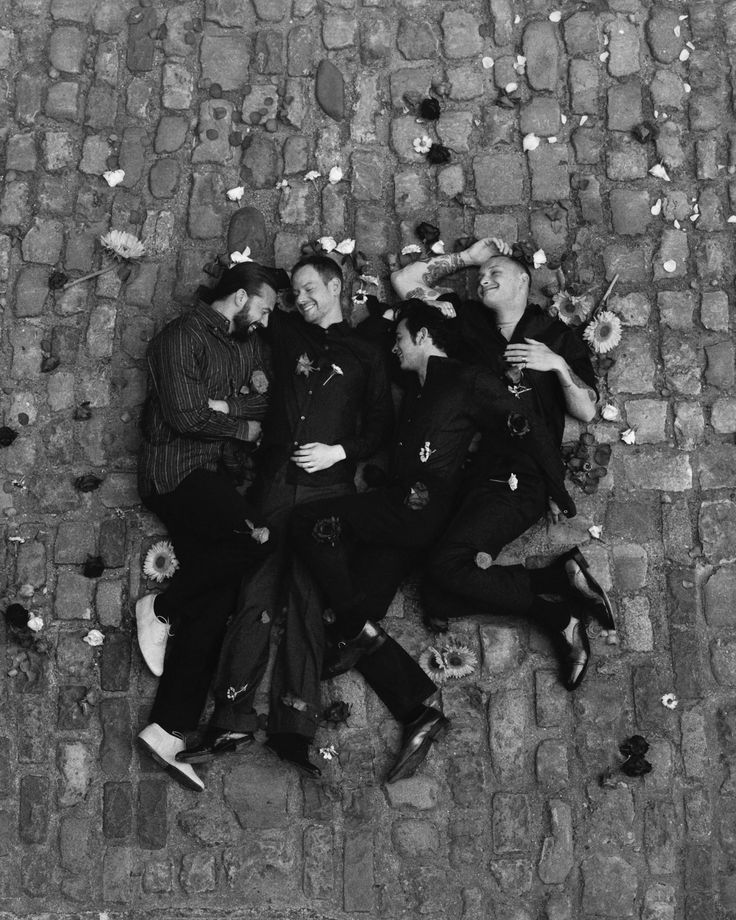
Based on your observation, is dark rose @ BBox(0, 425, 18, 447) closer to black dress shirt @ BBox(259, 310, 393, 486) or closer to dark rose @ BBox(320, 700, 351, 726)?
black dress shirt @ BBox(259, 310, 393, 486)

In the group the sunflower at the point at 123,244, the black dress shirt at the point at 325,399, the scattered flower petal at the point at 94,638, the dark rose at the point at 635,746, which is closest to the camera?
the dark rose at the point at 635,746

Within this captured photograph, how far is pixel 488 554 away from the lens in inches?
267

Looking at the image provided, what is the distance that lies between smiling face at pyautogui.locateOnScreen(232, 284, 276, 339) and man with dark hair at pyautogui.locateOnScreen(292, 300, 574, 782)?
1023mm

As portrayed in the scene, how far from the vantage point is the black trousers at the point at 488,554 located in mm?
6719

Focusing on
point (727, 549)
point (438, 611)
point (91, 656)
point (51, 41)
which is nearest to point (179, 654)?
point (91, 656)

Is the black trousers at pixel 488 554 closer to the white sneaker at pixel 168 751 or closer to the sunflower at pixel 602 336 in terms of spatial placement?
the sunflower at pixel 602 336

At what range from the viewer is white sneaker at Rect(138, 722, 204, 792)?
6788 mm

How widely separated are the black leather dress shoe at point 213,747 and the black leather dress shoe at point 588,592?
191 cm

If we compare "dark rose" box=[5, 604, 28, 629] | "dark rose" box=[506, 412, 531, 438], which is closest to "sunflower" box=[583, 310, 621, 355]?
"dark rose" box=[506, 412, 531, 438]

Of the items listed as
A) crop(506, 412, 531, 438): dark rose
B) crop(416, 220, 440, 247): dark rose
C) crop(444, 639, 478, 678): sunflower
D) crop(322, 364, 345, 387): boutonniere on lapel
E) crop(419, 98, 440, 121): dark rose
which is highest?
crop(419, 98, 440, 121): dark rose

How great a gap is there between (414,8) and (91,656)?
4.35 metres

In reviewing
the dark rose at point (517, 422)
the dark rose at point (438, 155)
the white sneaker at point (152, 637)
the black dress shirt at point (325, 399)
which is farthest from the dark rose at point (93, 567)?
the dark rose at point (438, 155)

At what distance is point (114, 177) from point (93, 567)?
236 centimetres

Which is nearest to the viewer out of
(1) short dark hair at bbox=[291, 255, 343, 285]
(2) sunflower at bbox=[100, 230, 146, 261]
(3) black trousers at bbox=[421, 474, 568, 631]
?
(3) black trousers at bbox=[421, 474, 568, 631]
